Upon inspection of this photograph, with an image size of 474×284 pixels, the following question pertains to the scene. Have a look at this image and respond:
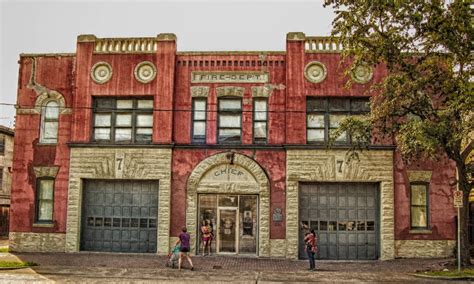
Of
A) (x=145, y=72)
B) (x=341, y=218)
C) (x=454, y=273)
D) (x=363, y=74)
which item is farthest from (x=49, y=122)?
(x=454, y=273)

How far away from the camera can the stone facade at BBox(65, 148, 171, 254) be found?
79.2 ft

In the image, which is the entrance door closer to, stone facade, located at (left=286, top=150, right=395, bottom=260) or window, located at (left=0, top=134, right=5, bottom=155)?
stone facade, located at (left=286, top=150, right=395, bottom=260)

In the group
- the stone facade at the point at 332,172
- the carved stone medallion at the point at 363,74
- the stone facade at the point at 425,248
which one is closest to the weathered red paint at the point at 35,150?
the stone facade at the point at 332,172

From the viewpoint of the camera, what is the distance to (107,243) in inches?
969

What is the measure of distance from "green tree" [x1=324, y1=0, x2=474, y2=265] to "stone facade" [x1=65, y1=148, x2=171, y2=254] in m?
8.84

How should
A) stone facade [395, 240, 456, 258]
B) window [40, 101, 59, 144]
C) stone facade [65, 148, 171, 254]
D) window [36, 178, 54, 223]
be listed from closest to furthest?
stone facade [395, 240, 456, 258] → stone facade [65, 148, 171, 254] → window [36, 178, 54, 223] → window [40, 101, 59, 144]

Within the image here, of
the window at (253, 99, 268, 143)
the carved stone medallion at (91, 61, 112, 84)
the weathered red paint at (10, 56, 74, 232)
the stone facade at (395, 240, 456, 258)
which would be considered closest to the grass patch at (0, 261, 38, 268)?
the weathered red paint at (10, 56, 74, 232)

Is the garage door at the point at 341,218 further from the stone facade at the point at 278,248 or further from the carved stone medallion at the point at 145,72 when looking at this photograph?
the carved stone medallion at the point at 145,72

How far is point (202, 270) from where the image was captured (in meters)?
19.7

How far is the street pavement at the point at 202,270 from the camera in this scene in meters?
17.5

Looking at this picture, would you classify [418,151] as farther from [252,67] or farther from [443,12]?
[252,67]

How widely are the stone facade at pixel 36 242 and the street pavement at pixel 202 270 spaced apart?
0.77m

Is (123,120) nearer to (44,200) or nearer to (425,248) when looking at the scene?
(44,200)

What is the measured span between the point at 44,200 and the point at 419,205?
17004 mm
